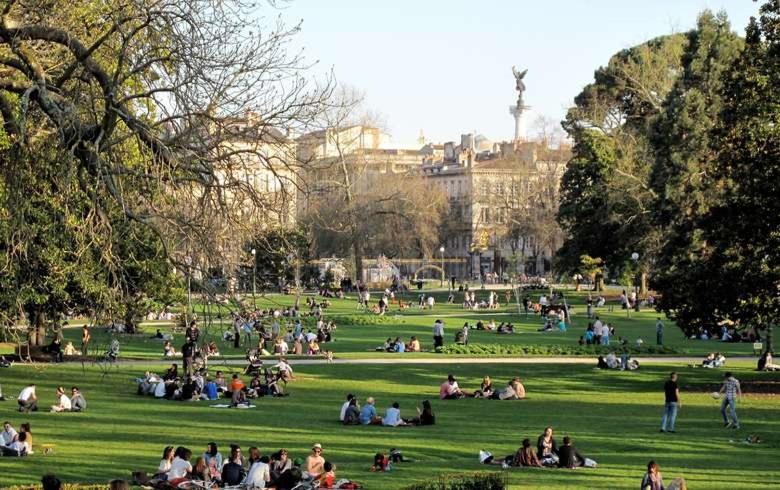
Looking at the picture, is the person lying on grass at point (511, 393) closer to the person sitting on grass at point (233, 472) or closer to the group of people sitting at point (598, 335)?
the person sitting on grass at point (233, 472)

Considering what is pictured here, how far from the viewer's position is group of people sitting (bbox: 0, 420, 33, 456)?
25.3 metres

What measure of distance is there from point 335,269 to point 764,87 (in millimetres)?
76191

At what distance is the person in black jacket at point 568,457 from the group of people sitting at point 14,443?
415 inches

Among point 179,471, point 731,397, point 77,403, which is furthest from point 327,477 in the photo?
point 77,403

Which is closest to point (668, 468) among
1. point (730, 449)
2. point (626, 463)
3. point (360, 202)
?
point (626, 463)

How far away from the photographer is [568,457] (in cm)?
2458

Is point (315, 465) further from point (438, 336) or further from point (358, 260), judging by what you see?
point (358, 260)

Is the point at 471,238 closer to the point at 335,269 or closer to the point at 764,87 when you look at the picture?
the point at 335,269

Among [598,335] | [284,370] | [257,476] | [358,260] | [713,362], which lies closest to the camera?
[257,476]

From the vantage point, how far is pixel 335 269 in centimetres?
11331

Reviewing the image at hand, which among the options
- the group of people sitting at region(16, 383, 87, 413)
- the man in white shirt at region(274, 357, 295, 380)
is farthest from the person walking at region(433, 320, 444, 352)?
the group of people sitting at region(16, 383, 87, 413)

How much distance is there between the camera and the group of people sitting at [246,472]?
2130 centimetres

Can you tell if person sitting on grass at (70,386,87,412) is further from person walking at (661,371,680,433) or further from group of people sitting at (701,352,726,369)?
group of people sitting at (701,352,726,369)

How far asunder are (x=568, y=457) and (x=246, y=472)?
252 inches
